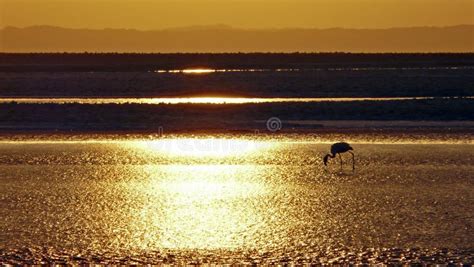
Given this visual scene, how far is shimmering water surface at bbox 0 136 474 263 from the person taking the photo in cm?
969

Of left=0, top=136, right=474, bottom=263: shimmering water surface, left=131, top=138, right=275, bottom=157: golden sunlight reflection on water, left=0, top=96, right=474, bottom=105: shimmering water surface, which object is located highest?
left=0, top=96, right=474, bottom=105: shimmering water surface

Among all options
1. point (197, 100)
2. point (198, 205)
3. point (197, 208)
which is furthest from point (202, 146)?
point (197, 100)

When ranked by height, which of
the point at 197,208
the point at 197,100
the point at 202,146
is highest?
the point at 197,100

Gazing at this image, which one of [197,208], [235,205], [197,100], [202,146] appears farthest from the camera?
[197,100]

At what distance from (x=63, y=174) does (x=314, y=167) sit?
15.0ft

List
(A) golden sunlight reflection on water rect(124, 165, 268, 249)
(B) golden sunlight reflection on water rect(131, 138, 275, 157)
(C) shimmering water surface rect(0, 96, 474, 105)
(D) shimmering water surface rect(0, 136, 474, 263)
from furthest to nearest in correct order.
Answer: (C) shimmering water surface rect(0, 96, 474, 105) < (B) golden sunlight reflection on water rect(131, 138, 275, 157) < (A) golden sunlight reflection on water rect(124, 165, 268, 249) < (D) shimmering water surface rect(0, 136, 474, 263)

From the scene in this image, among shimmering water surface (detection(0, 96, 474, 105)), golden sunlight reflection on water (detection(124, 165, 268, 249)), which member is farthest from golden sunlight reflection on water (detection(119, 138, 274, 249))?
shimmering water surface (detection(0, 96, 474, 105))

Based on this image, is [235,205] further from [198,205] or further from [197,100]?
[197,100]

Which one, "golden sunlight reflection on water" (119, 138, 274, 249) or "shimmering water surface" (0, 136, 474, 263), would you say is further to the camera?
"golden sunlight reflection on water" (119, 138, 274, 249)

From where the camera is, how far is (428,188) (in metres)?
13.9

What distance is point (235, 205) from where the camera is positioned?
12.5m

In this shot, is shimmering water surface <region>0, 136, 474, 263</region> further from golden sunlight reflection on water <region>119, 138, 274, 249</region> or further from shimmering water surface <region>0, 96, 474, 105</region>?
shimmering water surface <region>0, 96, 474, 105</region>

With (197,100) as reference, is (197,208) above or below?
below

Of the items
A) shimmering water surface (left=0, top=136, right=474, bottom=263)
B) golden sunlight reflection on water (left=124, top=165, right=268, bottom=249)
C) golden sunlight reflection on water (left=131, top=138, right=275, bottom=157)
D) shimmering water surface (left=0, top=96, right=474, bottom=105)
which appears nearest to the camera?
shimmering water surface (left=0, top=136, right=474, bottom=263)
